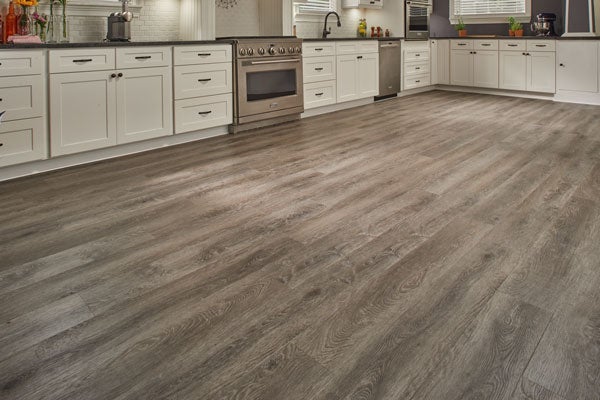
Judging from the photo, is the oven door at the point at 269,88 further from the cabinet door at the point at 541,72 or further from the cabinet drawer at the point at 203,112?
the cabinet door at the point at 541,72

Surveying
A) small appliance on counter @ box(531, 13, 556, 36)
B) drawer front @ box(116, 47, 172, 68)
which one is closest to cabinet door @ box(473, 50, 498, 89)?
small appliance on counter @ box(531, 13, 556, 36)

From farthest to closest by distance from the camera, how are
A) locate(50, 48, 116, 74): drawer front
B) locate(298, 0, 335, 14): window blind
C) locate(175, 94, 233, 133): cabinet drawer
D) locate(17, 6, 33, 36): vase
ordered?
locate(298, 0, 335, 14): window blind
locate(175, 94, 233, 133): cabinet drawer
locate(17, 6, 33, 36): vase
locate(50, 48, 116, 74): drawer front

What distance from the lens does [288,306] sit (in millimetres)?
1729

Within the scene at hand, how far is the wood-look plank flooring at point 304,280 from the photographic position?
4.48 ft

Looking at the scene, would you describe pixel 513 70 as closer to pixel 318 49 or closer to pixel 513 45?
pixel 513 45

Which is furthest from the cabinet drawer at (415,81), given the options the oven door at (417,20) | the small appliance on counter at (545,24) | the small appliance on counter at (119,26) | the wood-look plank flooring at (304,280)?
the small appliance on counter at (119,26)

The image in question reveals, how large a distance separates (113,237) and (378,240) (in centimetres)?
123

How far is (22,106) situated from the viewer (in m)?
3.28

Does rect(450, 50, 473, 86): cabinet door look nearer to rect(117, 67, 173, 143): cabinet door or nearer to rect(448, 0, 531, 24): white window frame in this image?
rect(448, 0, 531, 24): white window frame

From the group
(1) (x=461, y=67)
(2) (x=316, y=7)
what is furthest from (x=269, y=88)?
(1) (x=461, y=67)

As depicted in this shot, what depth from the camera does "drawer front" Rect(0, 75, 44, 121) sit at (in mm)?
3188

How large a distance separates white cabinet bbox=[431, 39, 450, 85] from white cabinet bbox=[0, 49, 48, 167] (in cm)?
626

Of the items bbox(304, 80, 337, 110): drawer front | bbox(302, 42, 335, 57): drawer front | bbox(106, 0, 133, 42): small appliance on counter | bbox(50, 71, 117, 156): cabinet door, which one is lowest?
bbox(50, 71, 117, 156): cabinet door

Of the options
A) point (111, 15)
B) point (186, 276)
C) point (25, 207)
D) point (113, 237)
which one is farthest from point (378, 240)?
point (111, 15)
